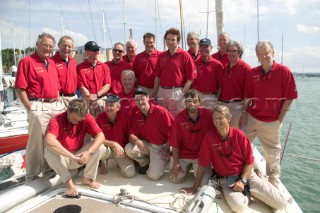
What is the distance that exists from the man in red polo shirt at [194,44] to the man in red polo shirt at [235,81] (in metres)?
0.85

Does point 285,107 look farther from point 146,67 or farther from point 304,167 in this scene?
point 304,167

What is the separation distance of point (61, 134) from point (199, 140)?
2.19 metres

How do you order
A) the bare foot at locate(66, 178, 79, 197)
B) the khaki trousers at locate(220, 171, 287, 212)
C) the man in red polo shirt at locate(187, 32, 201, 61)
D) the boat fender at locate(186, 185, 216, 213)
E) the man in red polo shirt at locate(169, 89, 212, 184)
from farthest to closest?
the man in red polo shirt at locate(187, 32, 201, 61)
the man in red polo shirt at locate(169, 89, 212, 184)
the bare foot at locate(66, 178, 79, 197)
the khaki trousers at locate(220, 171, 287, 212)
the boat fender at locate(186, 185, 216, 213)

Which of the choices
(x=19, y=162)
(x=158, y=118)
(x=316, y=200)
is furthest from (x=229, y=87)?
(x=19, y=162)

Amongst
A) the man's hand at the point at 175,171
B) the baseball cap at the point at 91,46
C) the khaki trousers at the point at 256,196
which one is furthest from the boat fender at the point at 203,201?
the baseball cap at the point at 91,46

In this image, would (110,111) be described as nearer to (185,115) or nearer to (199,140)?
(185,115)

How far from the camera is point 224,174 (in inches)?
159

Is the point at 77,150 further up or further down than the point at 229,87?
further down

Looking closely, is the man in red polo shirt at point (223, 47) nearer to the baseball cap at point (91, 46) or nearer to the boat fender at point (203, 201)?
the baseball cap at point (91, 46)

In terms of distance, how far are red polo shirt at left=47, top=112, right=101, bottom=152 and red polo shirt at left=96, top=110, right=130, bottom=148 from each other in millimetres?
565

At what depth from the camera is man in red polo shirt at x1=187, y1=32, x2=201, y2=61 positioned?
5.82 meters

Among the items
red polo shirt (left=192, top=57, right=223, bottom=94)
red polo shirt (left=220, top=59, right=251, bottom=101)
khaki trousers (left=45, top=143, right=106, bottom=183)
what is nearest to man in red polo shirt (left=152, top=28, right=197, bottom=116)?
red polo shirt (left=192, top=57, right=223, bottom=94)

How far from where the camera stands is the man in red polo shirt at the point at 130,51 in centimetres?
620

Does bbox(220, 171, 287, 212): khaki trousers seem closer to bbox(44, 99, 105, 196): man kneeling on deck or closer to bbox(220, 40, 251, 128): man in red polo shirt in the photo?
bbox(220, 40, 251, 128): man in red polo shirt
